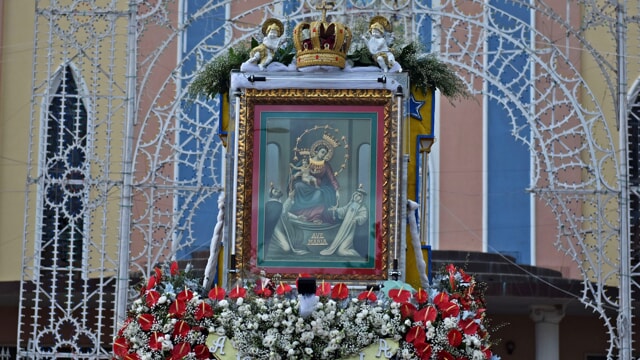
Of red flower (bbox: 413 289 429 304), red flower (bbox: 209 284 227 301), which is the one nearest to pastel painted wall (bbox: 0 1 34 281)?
red flower (bbox: 209 284 227 301)

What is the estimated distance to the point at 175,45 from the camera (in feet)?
62.4

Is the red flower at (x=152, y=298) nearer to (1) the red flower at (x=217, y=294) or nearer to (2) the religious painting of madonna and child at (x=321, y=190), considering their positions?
(1) the red flower at (x=217, y=294)

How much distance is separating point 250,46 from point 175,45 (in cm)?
992

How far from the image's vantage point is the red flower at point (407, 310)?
7906 millimetres

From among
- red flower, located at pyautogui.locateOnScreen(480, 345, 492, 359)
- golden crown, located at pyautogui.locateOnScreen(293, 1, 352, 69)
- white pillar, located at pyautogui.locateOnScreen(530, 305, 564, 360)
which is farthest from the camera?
white pillar, located at pyautogui.locateOnScreen(530, 305, 564, 360)

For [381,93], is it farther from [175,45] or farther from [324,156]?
[175,45]

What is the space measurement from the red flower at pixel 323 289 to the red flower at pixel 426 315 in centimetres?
50

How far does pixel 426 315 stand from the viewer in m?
7.88

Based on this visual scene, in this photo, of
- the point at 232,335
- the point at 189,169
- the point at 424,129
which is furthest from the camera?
the point at 189,169

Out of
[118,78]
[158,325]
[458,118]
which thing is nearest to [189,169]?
[118,78]

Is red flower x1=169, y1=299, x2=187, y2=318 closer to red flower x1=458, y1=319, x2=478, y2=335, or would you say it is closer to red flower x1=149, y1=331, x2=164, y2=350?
red flower x1=149, y1=331, x2=164, y2=350

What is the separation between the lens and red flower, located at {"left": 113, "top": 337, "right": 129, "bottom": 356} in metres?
8.10

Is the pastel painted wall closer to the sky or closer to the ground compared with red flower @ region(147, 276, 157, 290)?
closer to the sky

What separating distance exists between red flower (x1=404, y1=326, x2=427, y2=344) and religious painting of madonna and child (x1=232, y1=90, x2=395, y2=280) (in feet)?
1.72
